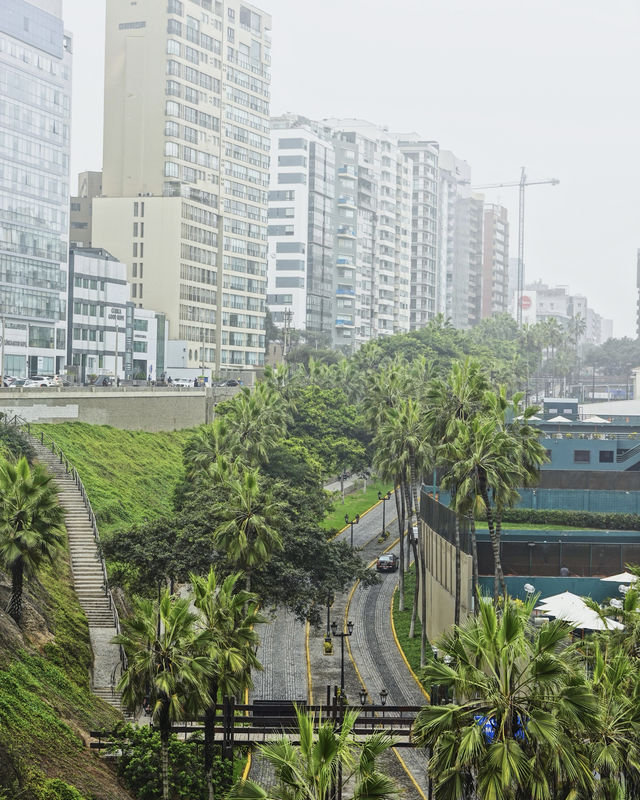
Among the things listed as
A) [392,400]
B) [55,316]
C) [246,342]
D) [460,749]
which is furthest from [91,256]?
[460,749]

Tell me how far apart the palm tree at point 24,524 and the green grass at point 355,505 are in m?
56.8

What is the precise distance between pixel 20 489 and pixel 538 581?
2822cm

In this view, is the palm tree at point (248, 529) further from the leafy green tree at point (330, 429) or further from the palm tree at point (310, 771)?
the leafy green tree at point (330, 429)

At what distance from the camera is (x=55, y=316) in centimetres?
13612

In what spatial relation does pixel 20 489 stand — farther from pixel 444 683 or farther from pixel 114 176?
pixel 114 176

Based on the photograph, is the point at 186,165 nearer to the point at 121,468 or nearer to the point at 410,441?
the point at 121,468

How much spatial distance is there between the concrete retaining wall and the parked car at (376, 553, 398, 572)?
87.9 feet

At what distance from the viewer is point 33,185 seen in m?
135

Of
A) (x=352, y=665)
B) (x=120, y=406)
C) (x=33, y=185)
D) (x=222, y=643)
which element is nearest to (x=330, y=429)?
(x=120, y=406)

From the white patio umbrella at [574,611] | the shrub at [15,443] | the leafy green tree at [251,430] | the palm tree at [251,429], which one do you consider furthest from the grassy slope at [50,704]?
the palm tree at [251,429]

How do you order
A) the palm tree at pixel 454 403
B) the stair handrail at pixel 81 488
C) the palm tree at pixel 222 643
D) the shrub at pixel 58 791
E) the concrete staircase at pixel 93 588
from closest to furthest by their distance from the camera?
the shrub at pixel 58 791
the palm tree at pixel 222 643
the concrete staircase at pixel 93 588
the stair handrail at pixel 81 488
the palm tree at pixel 454 403

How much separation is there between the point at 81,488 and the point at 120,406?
31.7 meters

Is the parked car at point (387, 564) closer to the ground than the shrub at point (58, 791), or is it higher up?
closer to the ground

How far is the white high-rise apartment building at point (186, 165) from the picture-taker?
152m
